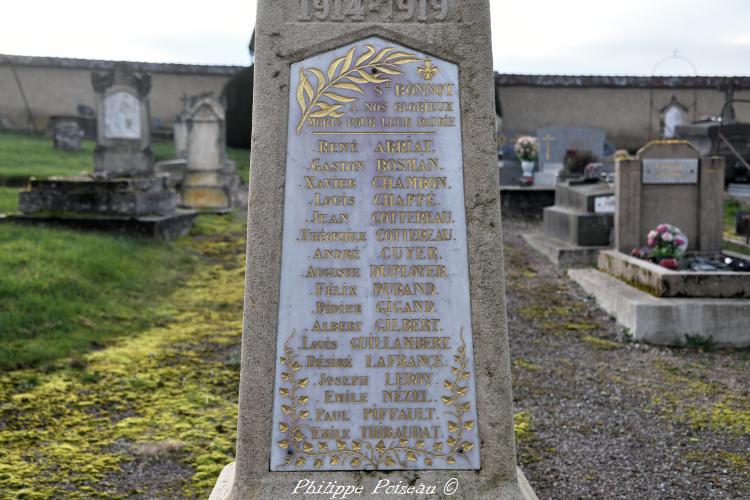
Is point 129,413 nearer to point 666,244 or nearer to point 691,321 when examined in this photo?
point 691,321

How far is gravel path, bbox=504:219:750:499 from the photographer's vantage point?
402cm

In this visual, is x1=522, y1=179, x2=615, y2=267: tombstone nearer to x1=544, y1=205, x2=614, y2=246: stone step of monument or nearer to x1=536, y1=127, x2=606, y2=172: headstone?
x1=544, y1=205, x2=614, y2=246: stone step of monument

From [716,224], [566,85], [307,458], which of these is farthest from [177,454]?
[566,85]

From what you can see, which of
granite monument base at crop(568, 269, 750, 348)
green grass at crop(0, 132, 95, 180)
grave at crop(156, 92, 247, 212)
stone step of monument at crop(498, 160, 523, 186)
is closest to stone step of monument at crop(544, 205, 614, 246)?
granite monument base at crop(568, 269, 750, 348)

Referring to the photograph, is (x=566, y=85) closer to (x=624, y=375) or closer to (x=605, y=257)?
(x=605, y=257)

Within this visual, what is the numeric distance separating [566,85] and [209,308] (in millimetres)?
22006

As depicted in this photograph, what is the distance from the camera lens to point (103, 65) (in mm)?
27250

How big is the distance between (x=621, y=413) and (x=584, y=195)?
633 cm

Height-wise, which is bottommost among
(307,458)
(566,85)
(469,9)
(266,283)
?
(307,458)

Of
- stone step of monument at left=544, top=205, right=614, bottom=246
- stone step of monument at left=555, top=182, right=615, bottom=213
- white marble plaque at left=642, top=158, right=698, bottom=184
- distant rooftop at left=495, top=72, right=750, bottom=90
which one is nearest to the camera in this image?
white marble plaque at left=642, top=158, right=698, bottom=184

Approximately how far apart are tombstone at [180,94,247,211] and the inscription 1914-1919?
11953mm

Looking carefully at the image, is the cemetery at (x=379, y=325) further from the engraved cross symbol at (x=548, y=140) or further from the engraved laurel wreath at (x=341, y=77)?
the engraved cross symbol at (x=548, y=140)

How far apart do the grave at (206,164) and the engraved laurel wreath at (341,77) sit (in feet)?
38.9

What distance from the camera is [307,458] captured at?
288 centimetres
